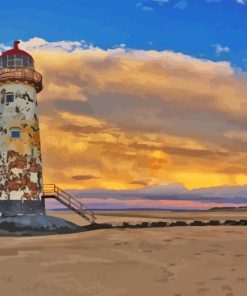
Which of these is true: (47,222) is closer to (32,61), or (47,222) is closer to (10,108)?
(10,108)

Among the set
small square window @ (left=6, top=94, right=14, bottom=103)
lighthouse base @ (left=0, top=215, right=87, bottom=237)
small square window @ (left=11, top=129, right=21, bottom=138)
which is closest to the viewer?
lighthouse base @ (left=0, top=215, right=87, bottom=237)

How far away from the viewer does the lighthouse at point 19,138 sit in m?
34.6

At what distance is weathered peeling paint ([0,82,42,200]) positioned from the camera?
3466 centimetres

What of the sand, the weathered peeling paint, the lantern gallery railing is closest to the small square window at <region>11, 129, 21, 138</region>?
the weathered peeling paint

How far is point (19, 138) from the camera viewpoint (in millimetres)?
35094

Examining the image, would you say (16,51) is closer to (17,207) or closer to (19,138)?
(19,138)

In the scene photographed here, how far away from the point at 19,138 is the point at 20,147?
77cm

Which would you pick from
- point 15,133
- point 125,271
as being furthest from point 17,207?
point 125,271

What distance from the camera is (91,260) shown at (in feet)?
54.9

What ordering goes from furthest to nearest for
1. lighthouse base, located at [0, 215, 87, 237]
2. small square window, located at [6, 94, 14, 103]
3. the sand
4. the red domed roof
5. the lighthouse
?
the red domed roof < small square window, located at [6, 94, 14, 103] < the lighthouse < lighthouse base, located at [0, 215, 87, 237] < the sand

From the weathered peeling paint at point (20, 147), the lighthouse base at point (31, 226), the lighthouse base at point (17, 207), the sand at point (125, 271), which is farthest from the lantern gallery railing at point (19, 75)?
the sand at point (125, 271)

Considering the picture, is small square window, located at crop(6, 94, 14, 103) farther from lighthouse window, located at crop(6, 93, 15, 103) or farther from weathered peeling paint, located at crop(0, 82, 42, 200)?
weathered peeling paint, located at crop(0, 82, 42, 200)

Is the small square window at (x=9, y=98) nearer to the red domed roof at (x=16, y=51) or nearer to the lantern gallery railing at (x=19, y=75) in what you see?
the lantern gallery railing at (x=19, y=75)

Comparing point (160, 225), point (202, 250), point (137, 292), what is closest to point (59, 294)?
point (137, 292)
